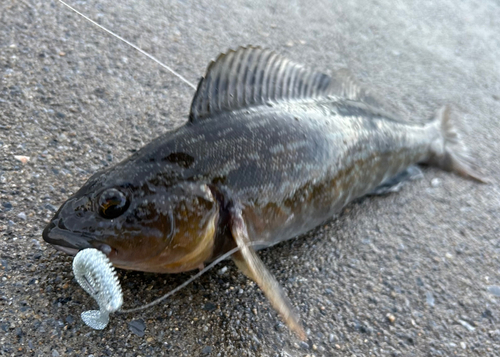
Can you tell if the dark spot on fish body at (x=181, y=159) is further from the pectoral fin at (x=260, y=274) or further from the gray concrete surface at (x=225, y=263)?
the gray concrete surface at (x=225, y=263)

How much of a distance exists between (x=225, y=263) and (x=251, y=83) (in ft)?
3.08

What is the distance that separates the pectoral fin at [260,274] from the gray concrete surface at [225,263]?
0.59 feet

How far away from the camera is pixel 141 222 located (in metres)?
1.60

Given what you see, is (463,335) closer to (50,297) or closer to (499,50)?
(50,297)

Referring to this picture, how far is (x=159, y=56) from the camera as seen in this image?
126 inches

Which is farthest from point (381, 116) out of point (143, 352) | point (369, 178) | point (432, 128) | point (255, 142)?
point (143, 352)

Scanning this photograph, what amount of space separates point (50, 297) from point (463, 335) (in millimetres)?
1914

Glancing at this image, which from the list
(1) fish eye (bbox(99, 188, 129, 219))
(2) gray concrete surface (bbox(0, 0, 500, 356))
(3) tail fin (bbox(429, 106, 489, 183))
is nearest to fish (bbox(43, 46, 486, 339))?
(1) fish eye (bbox(99, 188, 129, 219))

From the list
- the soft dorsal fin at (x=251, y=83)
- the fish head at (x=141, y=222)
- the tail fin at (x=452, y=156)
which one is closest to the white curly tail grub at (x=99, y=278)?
the fish head at (x=141, y=222)

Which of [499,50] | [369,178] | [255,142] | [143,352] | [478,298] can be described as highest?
[499,50]

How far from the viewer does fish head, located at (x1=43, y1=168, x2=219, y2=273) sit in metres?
1.55

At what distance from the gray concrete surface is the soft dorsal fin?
0.69 m

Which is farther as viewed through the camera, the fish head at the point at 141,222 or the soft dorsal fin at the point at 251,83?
the soft dorsal fin at the point at 251,83

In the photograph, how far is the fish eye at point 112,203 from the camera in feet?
5.15
